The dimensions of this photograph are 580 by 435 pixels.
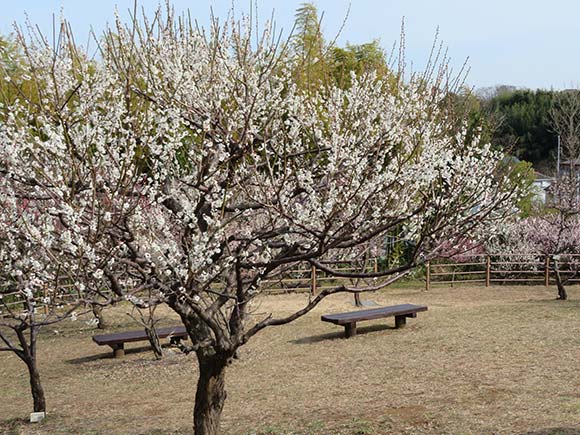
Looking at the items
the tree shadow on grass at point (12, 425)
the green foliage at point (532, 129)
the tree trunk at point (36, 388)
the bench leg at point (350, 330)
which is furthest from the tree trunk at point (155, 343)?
the green foliage at point (532, 129)

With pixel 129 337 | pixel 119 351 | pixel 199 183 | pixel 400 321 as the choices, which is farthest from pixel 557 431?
pixel 119 351

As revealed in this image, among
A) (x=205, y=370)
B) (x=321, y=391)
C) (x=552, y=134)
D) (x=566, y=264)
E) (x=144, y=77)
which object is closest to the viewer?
(x=205, y=370)

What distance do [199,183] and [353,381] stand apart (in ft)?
14.5

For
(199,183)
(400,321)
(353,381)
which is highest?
(199,183)

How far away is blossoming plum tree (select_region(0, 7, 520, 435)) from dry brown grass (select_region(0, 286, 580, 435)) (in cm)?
179

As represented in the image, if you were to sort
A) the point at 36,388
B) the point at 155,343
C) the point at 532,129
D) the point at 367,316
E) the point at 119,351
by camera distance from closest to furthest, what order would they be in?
the point at 36,388
the point at 155,343
the point at 119,351
the point at 367,316
the point at 532,129

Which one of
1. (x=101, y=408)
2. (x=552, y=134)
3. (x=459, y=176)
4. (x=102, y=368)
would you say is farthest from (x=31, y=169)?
(x=552, y=134)

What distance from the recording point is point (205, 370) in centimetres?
487

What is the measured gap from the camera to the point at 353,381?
775 cm

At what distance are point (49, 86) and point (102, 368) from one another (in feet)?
20.4

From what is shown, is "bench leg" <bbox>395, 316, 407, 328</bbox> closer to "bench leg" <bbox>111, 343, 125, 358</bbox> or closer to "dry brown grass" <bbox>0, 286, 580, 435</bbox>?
"dry brown grass" <bbox>0, 286, 580, 435</bbox>

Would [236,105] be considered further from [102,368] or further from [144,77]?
[102,368]

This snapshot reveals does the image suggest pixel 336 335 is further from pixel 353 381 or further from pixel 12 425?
pixel 12 425

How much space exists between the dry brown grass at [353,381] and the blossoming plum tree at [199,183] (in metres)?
1.79
